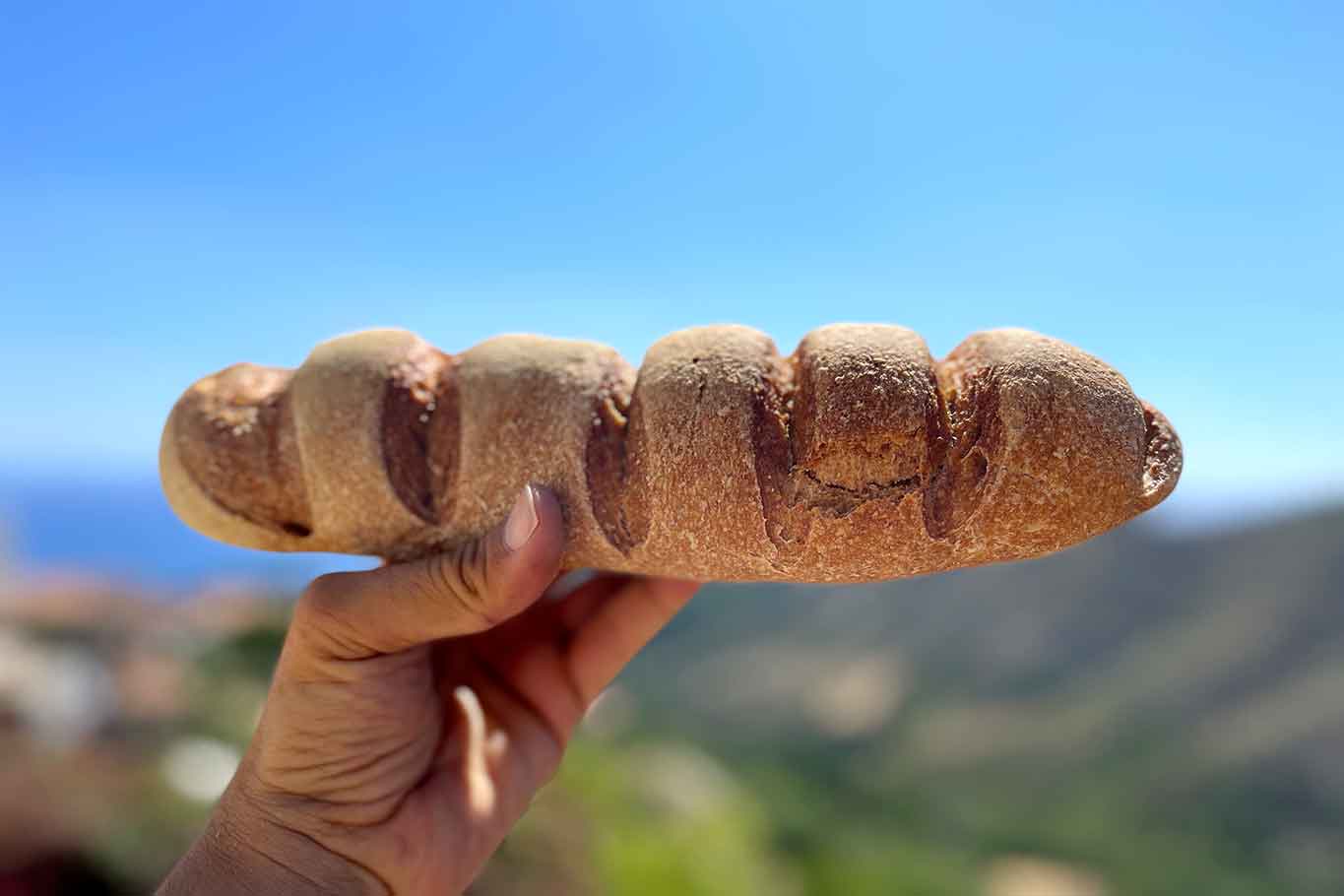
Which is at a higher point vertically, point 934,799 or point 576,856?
point 576,856

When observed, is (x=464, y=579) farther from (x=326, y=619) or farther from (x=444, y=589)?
(x=326, y=619)

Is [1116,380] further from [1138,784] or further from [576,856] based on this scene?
[1138,784]

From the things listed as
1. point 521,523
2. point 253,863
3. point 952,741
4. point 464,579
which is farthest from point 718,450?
point 952,741

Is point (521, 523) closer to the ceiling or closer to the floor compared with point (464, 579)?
closer to the ceiling

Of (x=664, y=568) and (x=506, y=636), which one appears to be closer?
(x=664, y=568)

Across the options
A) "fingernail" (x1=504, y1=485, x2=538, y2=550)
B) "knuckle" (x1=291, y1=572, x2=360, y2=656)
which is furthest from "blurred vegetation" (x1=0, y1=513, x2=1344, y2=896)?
"fingernail" (x1=504, y1=485, x2=538, y2=550)

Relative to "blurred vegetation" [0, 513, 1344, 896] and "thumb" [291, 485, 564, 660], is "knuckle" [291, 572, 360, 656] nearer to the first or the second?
"thumb" [291, 485, 564, 660]

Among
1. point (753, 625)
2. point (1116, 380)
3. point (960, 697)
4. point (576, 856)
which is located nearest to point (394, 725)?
point (1116, 380)
